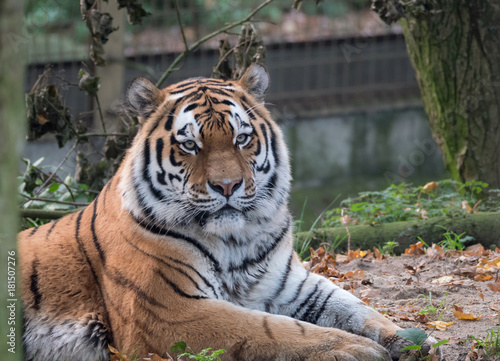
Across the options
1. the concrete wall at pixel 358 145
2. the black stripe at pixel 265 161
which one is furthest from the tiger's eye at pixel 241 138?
the concrete wall at pixel 358 145

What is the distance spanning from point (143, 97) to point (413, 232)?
2312 millimetres

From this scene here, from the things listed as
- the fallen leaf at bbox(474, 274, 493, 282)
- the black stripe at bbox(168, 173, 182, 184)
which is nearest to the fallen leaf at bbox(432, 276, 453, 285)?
the fallen leaf at bbox(474, 274, 493, 282)

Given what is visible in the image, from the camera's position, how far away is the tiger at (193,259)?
2539 millimetres

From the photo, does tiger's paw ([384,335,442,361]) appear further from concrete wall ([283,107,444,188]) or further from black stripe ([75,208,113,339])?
concrete wall ([283,107,444,188])

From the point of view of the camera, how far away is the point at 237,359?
8.07 ft

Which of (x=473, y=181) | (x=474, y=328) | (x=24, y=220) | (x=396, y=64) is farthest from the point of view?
(x=396, y=64)

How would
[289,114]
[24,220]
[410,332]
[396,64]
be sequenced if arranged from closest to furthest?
[410,332] → [24,220] → [289,114] → [396,64]

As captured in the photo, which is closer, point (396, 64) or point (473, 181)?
point (473, 181)

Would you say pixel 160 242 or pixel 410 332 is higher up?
pixel 160 242

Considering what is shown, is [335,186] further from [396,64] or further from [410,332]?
[410,332]

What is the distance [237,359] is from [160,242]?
0.60 meters

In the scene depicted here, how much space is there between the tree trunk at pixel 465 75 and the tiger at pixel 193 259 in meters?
2.41

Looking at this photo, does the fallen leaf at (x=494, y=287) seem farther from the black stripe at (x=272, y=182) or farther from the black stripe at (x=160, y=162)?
the black stripe at (x=160, y=162)

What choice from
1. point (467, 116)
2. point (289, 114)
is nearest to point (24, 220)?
point (467, 116)
